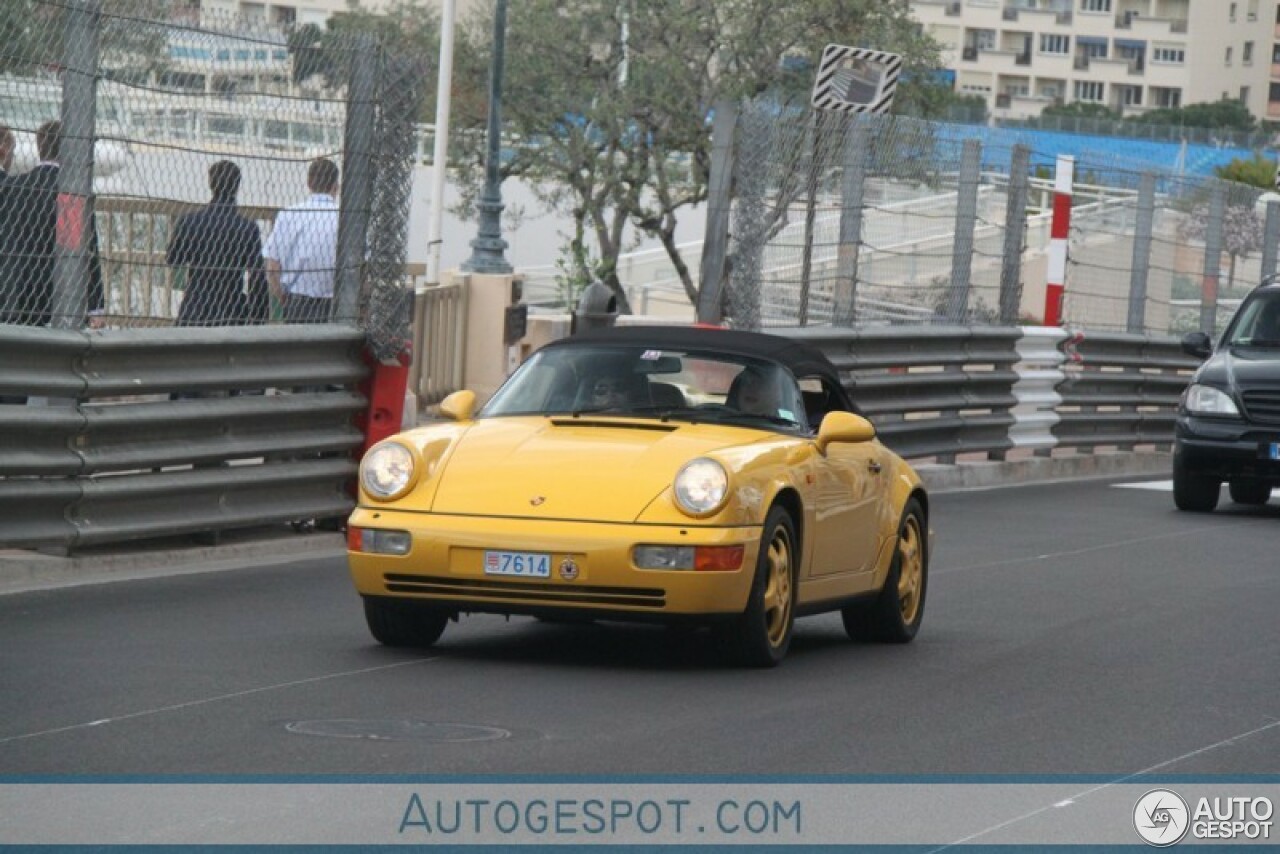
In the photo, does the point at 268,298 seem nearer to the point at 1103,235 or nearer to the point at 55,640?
the point at 55,640

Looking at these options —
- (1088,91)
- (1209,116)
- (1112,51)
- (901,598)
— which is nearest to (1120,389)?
(901,598)

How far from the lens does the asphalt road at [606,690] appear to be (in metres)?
7.24

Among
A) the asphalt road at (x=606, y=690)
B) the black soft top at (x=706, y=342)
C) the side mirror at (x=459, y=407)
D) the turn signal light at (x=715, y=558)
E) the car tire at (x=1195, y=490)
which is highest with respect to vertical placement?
the black soft top at (x=706, y=342)

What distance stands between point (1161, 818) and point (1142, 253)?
61.0 ft

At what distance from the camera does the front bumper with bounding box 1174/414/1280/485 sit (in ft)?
63.0

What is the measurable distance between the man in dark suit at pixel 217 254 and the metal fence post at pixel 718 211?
494 cm

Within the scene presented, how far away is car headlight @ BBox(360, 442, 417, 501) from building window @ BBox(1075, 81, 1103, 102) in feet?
419

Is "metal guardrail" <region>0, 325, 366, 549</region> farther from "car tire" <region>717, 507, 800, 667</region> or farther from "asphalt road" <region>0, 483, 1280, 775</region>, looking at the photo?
"car tire" <region>717, 507, 800, 667</region>

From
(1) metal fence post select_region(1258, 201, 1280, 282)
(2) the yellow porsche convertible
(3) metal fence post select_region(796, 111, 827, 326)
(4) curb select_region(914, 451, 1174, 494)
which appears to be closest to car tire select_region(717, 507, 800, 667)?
(2) the yellow porsche convertible

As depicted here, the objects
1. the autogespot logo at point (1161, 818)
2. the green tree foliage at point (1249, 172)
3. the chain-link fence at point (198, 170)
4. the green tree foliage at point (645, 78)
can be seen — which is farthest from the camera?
the green tree foliage at point (1249, 172)

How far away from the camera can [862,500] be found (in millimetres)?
10391

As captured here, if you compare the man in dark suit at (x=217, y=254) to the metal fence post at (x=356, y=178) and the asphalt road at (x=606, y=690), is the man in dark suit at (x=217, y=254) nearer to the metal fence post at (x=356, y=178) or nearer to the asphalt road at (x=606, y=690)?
the metal fence post at (x=356, y=178)

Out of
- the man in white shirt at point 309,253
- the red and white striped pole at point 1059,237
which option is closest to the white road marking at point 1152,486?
the red and white striped pole at point 1059,237

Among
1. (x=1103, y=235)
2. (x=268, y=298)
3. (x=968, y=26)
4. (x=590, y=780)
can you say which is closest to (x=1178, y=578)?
(x=268, y=298)
